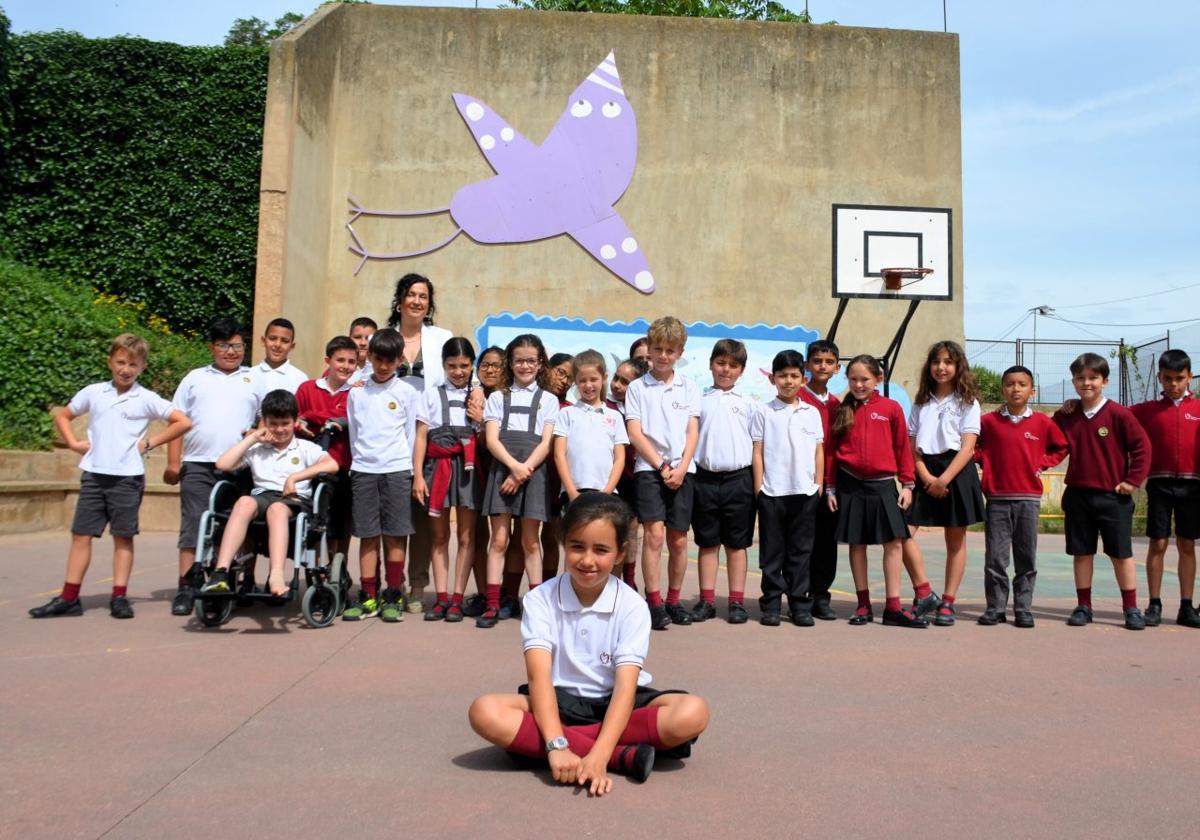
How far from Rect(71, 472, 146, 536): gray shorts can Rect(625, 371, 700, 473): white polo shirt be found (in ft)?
9.94

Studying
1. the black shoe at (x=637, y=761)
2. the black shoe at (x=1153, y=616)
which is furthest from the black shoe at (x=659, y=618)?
the black shoe at (x=1153, y=616)

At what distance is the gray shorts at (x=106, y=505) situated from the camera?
645cm

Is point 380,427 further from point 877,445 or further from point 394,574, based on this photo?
point 877,445

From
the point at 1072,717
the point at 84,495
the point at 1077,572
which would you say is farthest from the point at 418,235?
the point at 1072,717

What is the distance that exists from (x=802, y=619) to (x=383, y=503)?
2667 mm

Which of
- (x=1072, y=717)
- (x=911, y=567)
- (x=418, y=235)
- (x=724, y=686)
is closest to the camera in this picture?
(x=1072, y=717)

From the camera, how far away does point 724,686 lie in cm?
494

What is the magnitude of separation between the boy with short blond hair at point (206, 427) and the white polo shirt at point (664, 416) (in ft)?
8.14

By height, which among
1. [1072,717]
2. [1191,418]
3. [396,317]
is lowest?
[1072,717]

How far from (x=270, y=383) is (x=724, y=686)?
3.85m

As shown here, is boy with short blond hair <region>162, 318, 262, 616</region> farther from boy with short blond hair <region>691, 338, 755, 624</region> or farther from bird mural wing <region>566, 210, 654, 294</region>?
bird mural wing <region>566, 210, 654, 294</region>

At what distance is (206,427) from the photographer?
689cm

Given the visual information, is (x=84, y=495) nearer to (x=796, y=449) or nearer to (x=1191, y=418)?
(x=796, y=449)

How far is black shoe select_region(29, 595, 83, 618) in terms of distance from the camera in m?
6.38
